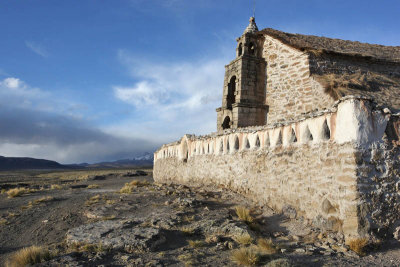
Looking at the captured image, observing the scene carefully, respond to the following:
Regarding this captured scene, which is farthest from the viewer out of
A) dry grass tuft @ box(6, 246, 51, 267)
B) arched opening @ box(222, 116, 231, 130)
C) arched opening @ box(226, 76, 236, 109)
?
arched opening @ box(226, 76, 236, 109)

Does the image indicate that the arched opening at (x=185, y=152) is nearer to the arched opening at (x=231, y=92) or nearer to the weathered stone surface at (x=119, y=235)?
the arched opening at (x=231, y=92)

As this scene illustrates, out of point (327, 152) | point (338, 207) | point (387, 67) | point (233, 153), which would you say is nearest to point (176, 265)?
point (338, 207)

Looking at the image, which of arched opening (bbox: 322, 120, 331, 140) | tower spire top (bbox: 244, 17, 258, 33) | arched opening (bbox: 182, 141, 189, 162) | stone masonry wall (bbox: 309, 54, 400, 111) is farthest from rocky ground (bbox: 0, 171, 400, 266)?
tower spire top (bbox: 244, 17, 258, 33)

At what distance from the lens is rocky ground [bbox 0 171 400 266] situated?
4.73 meters

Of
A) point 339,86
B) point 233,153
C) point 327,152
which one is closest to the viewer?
point 327,152

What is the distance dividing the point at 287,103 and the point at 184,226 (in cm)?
949

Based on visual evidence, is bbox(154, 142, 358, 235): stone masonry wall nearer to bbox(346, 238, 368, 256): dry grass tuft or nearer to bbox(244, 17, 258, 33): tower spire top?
bbox(346, 238, 368, 256): dry grass tuft

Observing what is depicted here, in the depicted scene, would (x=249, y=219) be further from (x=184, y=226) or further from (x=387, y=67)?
(x=387, y=67)

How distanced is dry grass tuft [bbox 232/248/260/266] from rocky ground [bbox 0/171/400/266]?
4 centimetres

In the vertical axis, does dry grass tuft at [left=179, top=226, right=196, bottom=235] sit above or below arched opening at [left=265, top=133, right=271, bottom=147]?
below

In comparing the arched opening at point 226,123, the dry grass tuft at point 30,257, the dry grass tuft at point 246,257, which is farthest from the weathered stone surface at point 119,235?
A: the arched opening at point 226,123

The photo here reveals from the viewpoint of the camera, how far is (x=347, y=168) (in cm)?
539

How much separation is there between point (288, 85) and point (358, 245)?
976 cm

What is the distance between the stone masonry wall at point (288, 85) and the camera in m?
12.4
